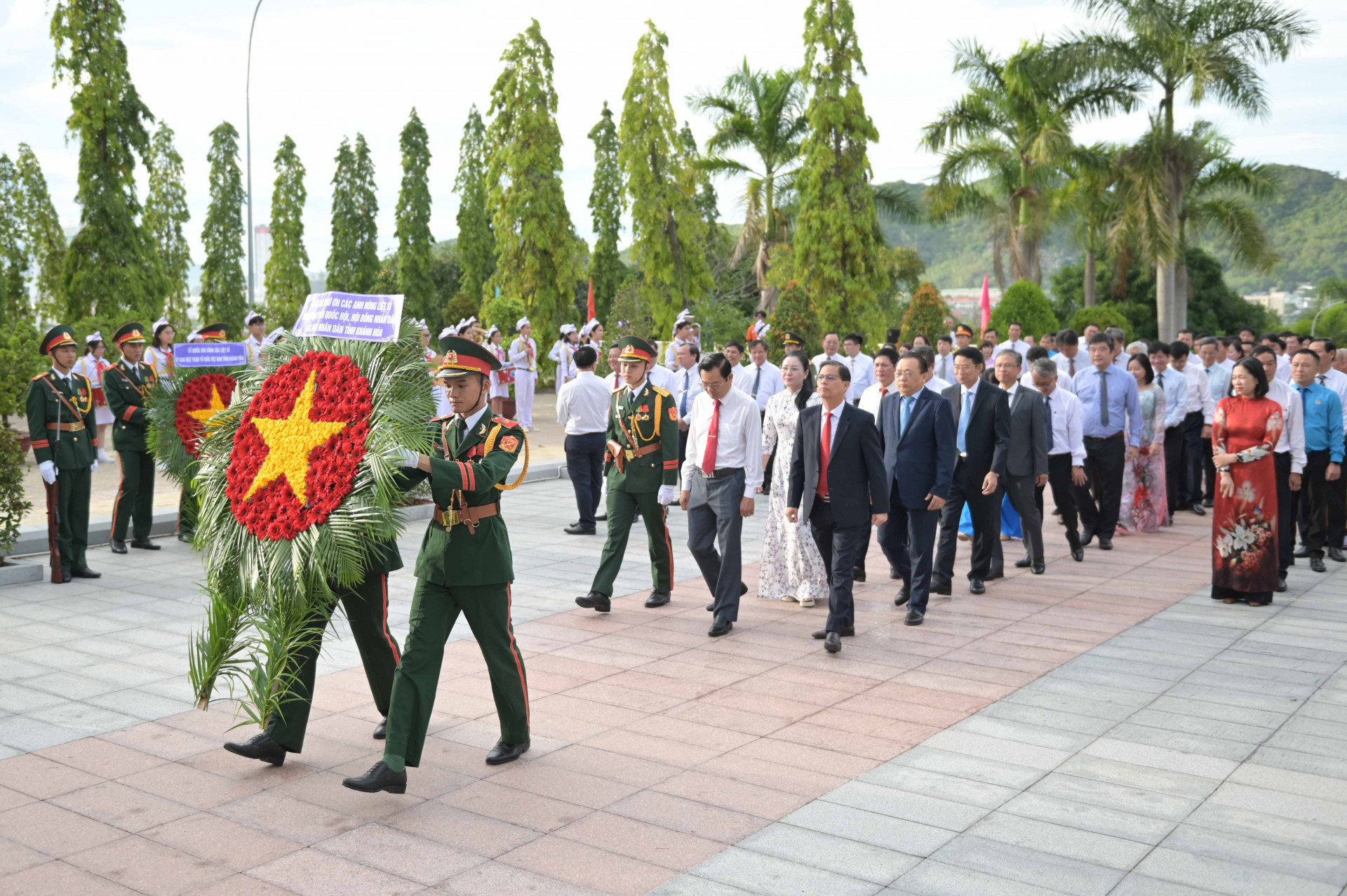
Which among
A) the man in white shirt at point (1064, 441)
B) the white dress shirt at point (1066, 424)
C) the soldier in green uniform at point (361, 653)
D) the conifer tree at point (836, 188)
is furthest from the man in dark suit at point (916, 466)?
the conifer tree at point (836, 188)

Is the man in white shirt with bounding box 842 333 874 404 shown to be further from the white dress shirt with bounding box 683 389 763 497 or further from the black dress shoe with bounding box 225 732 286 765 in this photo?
the black dress shoe with bounding box 225 732 286 765

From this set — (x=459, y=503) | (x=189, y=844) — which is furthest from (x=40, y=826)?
(x=459, y=503)

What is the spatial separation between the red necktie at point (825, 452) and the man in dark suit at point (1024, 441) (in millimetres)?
2693

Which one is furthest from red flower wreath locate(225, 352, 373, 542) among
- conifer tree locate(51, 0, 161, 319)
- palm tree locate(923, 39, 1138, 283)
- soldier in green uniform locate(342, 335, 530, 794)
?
palm tree locate(923, 39, 1138, 283)

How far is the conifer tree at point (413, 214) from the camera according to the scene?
48.0 meters

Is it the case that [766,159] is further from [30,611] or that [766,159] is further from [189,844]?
[189,844]

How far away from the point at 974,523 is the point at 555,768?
5047 mm

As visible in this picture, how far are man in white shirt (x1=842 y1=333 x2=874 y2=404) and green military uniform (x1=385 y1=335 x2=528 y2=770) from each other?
951 centimetres

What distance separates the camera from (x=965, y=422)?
9.32m

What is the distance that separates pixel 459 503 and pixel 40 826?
201 centimetres

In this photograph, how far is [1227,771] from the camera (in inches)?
209

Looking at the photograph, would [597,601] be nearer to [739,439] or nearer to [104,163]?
[739,439]

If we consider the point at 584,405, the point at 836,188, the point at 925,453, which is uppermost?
the point at 836,188

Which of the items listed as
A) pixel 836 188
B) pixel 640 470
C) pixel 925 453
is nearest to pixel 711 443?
pixel 640 470
